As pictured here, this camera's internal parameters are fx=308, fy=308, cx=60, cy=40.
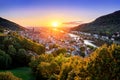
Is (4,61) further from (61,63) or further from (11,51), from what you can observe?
(61,63)

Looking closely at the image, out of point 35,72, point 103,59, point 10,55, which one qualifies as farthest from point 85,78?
point 10,55

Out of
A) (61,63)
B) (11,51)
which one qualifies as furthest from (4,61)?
(61,63)

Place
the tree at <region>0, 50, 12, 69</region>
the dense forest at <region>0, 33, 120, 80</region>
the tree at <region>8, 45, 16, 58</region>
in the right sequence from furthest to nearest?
the tree at <region>8, 45, 16, 58</region>, the tree at <region>0, 50, 12, 69</region>, the dense forest at <region>0, 33, 120, 80</region>

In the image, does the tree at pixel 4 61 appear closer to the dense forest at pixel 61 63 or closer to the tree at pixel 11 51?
the dense forest at pixel 61 63

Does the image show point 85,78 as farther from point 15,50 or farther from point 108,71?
point 15,50

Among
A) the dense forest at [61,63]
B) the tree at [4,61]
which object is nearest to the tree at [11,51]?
the dense forest at [61,63]

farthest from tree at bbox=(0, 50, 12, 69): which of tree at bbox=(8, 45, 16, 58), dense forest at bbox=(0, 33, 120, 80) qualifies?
tree at bbox=(8, 45, 16, 58)

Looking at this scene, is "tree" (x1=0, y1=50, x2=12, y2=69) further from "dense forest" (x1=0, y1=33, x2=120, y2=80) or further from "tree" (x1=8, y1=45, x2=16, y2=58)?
"tree" (x1=8, y1=45, x2=16, y2=58)

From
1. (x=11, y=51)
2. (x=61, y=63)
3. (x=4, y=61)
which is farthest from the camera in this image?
(x=11, y=51)
